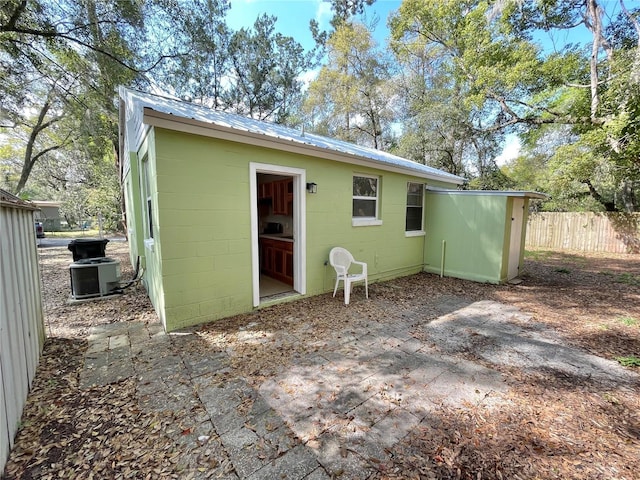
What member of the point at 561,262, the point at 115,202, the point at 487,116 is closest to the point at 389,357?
the point at 561,262

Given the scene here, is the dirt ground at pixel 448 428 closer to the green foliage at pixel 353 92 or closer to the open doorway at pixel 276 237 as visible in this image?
the open doorway at pixel 276 237

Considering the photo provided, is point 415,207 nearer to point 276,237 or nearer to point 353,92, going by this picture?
point 276,237

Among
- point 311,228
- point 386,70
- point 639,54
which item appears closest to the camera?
point 311,228

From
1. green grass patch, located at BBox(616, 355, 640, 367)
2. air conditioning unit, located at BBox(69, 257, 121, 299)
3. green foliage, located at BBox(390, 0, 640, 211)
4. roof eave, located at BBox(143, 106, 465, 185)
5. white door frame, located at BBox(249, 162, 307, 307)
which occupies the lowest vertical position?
green grass patch, located at BBox(616, 355, 640, 367)

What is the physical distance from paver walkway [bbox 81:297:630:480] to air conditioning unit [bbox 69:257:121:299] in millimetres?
1810

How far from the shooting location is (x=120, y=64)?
24.9ft

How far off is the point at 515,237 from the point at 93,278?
30.1 ft

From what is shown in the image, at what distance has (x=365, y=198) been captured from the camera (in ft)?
20.3

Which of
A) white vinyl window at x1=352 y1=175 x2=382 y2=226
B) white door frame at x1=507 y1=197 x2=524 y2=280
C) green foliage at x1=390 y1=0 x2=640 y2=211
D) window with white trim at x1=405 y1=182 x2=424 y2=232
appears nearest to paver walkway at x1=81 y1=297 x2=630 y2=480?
white vinyl window at x1=352 y1=175 x2=382 y2=226

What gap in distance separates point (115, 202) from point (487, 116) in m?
21.9

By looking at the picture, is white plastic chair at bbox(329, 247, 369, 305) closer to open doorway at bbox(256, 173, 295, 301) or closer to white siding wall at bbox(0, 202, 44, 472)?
open doorway at bbox(256, 173, 295, 301)

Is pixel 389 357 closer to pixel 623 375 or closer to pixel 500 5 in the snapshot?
pixel 623 375

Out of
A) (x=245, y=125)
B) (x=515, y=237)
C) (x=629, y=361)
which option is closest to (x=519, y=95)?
(x=515, y=237)

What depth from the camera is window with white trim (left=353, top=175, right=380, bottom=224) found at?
604cm
